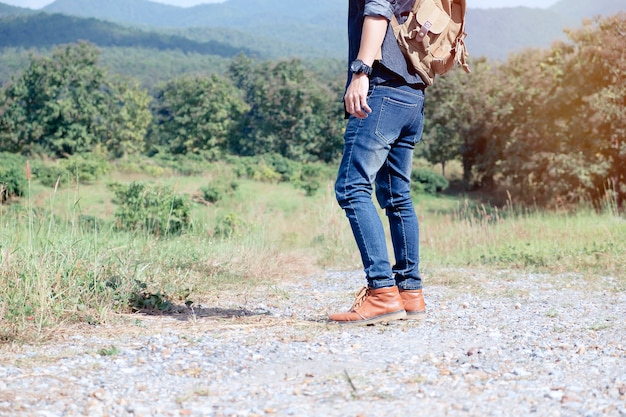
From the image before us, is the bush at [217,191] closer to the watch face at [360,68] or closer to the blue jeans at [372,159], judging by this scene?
the blue jeans at [372,159]

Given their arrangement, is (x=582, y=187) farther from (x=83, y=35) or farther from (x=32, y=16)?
(x=83, y=35)

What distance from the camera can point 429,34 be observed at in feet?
11.6

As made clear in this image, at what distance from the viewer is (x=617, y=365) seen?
2.85m

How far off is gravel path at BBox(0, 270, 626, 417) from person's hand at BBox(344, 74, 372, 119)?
1075 millimetres

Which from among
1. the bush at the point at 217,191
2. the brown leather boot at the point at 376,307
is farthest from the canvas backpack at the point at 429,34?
the bush at the point at 217,191

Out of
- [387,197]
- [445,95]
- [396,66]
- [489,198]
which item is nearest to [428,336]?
[387,197]

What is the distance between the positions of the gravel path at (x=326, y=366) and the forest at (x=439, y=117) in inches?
437

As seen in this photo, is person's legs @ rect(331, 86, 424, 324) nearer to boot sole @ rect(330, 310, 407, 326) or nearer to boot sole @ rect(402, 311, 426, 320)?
boot sole @ rect(330, 310, 407, 326)

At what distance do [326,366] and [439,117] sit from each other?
30.3 metres

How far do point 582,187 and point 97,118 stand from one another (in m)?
29.9

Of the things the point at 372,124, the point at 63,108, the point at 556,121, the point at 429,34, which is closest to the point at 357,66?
the point at 372,124

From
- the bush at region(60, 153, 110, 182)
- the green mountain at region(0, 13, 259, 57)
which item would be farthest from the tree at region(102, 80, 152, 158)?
the bush at region(60, 153, 110, 182)

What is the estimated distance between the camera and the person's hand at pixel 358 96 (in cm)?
341

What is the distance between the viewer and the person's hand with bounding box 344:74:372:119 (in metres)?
3.41
